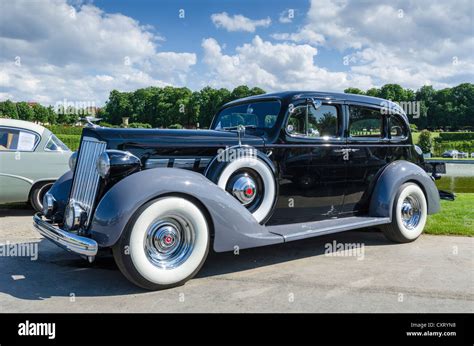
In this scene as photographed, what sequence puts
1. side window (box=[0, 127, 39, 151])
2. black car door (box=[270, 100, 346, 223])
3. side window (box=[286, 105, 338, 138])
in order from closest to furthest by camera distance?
1. black car door (box=[270, 100, 346, 223])
2. side window (box=[286, 105, 338, 138])
3. side window (box=[0, 127, 39, 151])

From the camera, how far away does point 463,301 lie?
12.0 ft

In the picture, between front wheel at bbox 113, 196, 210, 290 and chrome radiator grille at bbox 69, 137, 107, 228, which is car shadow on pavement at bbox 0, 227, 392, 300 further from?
chrome radiator grille at bbox 69, 137, 107, 228

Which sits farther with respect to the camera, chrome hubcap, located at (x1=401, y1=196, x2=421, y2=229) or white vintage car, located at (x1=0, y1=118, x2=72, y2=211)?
white vintage car, located at (x1=0, y1=118, x2=72, y2=211)

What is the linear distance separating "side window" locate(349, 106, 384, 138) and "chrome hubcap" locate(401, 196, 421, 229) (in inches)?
40.6

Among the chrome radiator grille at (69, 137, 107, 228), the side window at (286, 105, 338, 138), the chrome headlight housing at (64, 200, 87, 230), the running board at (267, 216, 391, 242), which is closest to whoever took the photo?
the chrome headlight housing at (64, 200, 87, 230)

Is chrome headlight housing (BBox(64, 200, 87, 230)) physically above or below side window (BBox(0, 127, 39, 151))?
below

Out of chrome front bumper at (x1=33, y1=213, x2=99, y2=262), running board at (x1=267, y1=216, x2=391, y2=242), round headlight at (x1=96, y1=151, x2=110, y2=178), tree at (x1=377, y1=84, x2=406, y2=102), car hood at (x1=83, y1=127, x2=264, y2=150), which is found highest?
tree at (x1=377, y1=84, x2=406, y2=102)

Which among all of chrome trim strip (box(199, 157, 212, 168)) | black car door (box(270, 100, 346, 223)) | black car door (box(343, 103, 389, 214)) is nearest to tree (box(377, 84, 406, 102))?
black car door (box(343, 103, 389, 214))

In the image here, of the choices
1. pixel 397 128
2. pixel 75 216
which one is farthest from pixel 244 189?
pixel 397 128

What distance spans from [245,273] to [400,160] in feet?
10.1

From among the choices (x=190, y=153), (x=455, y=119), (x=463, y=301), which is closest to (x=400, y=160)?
(x=463, y=301)

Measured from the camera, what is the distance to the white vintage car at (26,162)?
782 cm

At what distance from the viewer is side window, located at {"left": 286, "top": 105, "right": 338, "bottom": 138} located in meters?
5.11

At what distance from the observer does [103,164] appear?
3.91 meters
